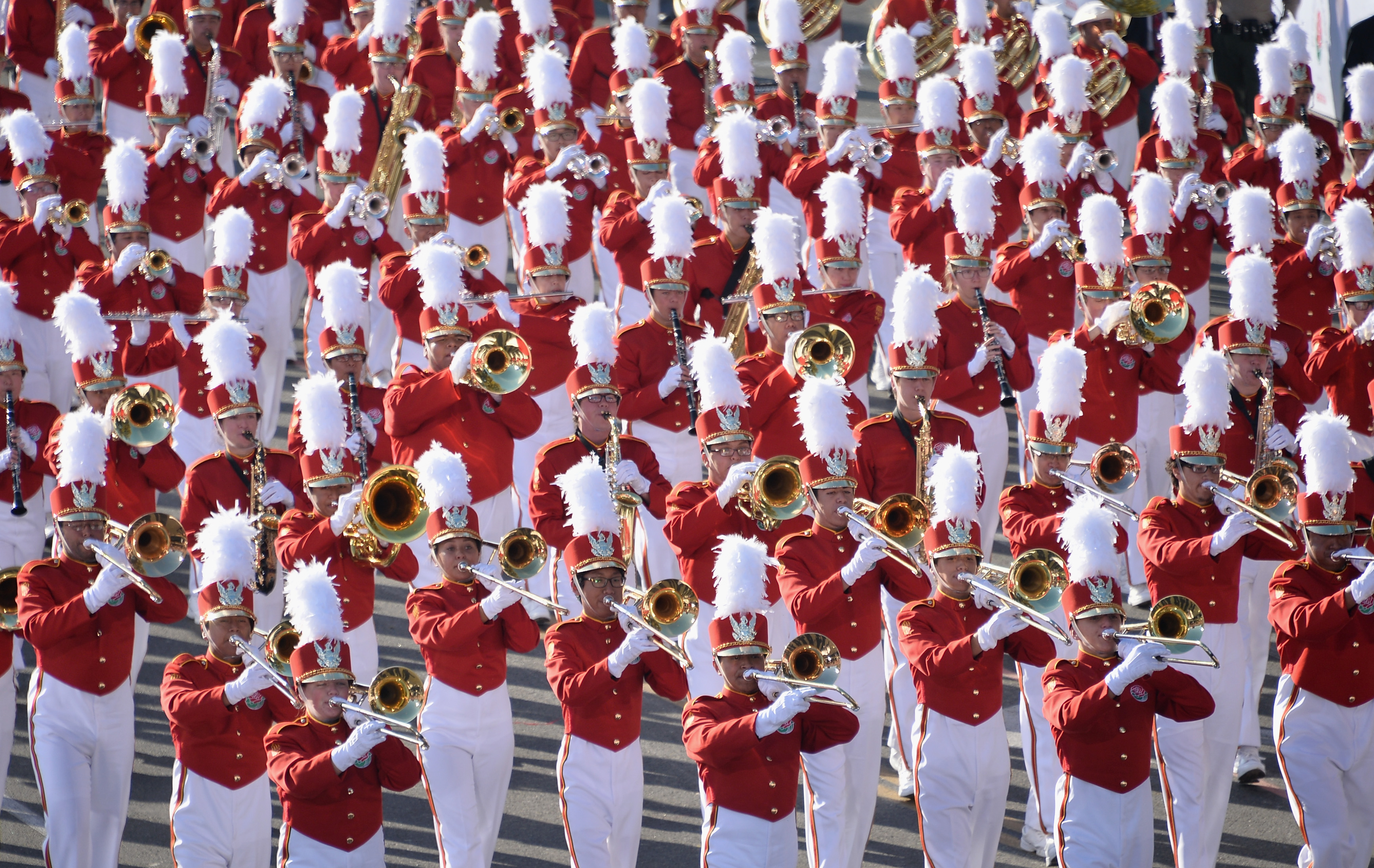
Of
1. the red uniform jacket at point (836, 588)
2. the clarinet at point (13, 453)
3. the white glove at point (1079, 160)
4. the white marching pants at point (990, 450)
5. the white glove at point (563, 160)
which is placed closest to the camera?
the red uniform jacket at point (836, 588)

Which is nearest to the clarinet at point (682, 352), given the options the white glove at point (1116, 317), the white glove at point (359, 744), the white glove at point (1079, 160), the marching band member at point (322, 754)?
the white glove at point (1116, 317)

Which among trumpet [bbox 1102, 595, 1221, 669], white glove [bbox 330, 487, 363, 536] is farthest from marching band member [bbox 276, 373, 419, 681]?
trumpet [bbox 1102, 595, 1221, 669]

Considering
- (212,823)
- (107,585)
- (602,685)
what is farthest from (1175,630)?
(107,585)

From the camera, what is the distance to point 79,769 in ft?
23.4

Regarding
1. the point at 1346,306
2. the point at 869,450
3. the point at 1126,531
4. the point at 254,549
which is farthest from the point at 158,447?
the point at 1346,306

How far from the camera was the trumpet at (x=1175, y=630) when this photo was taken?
6.37m

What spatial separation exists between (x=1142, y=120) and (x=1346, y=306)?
5360 millimetres

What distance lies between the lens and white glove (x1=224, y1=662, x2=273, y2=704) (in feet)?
21.5

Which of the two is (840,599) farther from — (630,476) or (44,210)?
(44,210)

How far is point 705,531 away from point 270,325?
445cm

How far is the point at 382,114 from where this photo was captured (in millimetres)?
12242

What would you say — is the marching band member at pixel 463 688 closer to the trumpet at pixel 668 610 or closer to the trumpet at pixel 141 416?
the trumpet at pixel 668 610

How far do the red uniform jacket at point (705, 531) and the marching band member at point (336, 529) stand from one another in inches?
45.5

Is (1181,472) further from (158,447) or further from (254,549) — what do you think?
(158,447)
